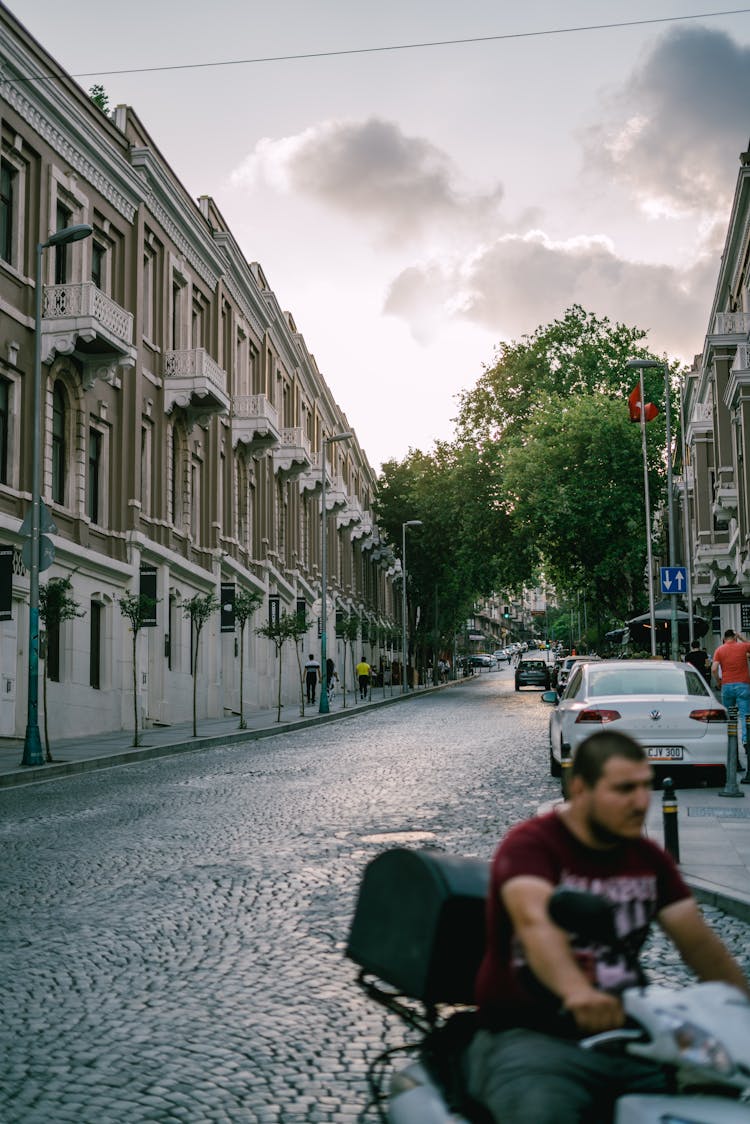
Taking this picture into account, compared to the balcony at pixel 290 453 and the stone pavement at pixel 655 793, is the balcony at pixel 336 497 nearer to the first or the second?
the balcony at pixel 290 453

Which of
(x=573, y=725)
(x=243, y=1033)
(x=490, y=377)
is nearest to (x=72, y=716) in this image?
(x=573, y=725)

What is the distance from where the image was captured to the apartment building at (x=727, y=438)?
36938 mm

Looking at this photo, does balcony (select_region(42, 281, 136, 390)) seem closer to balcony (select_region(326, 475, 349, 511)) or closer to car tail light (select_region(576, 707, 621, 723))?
car tail light (select_region(576, 707, 621, 723))

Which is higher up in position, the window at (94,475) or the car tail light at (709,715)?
the window at (94,475)

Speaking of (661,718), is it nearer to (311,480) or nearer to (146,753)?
(146,753)

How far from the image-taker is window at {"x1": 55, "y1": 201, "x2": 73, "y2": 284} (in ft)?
92.3

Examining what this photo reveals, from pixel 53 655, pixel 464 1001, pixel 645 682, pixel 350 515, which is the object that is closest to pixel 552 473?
pixel 350 515

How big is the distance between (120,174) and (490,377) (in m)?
35.7

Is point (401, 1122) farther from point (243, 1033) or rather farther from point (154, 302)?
point (154, 302)

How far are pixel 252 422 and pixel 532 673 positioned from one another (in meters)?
25.6

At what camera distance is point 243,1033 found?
17.9ft

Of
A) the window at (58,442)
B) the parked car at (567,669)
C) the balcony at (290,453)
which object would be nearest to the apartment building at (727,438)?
the parked car at (567,669)

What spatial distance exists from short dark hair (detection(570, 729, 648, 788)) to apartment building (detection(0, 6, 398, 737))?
1830cm

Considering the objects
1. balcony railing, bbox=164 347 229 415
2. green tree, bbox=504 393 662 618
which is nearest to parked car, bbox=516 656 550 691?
green tree, bbox=504 393 662 618
